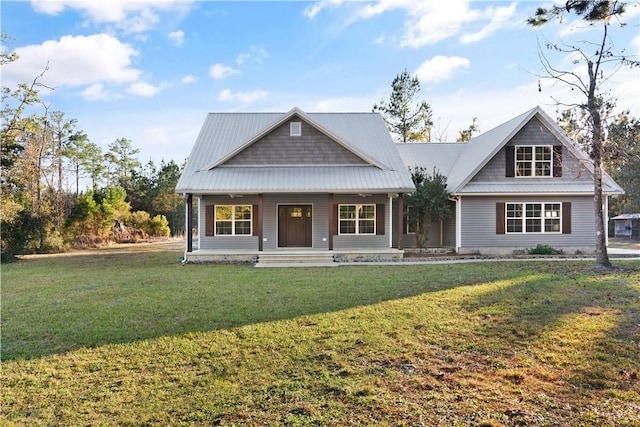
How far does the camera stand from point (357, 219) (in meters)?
16.4

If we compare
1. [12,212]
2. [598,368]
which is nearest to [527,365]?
[598,368]

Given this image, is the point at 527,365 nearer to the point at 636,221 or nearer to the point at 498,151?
the point at 498,151

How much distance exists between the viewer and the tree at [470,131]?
37625mm

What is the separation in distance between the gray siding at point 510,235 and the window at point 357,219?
12.9 ft

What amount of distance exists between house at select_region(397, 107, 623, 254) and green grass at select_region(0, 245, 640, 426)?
750 centimetres

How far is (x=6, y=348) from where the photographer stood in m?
5.02

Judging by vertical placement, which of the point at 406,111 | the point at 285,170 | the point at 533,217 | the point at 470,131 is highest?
the point at 406,111

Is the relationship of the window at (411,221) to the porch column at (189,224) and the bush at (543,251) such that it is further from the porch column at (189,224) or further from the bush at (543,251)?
the porch column at (189,224)

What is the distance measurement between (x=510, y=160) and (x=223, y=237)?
12807mm

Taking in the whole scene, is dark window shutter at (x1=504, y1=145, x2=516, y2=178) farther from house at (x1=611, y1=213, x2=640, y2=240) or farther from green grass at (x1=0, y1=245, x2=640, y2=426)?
house at (x1=611, y1=213, x2=640, y2=240)

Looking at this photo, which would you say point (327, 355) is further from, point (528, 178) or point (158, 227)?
point (158, 227)

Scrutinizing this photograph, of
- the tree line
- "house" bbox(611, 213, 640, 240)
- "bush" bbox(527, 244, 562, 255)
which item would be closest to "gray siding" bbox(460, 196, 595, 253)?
"bush" bbox(527, 244, 562, 255)

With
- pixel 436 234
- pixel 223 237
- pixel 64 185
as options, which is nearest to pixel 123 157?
pixel 64 185

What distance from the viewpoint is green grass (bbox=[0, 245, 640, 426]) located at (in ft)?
11.4
